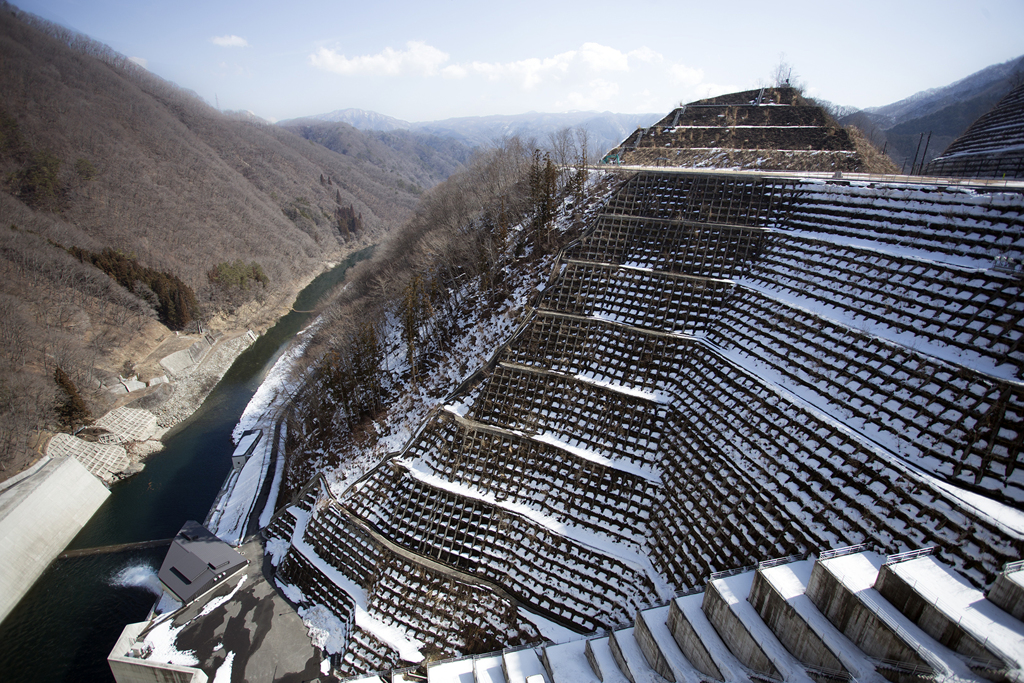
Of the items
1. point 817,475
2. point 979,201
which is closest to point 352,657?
point 817,475

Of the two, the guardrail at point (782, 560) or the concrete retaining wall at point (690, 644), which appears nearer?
the concrete retaining wall at point (690, 644)

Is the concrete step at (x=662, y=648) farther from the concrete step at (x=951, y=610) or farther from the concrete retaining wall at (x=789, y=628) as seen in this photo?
the concrete step at (x=951, y=610)

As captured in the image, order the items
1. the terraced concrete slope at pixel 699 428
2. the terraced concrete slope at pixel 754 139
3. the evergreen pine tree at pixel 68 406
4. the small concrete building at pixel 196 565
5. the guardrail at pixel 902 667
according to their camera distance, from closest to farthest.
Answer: the guardrail at pixel 902 667, the terraced concrete slope at pixel 699 428, the small concrete building at pixel 196 565, the terraced concrete slope at pixel 754 139, the evergreen pine tree at pixel 68 406

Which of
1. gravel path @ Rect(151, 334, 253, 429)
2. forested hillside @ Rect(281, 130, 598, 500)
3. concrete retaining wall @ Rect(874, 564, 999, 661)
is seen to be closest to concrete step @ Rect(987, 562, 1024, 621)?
concrete retaining wall @ Rect(874, 564, 999, 661)

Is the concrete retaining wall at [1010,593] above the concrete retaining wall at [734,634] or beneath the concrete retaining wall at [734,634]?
above

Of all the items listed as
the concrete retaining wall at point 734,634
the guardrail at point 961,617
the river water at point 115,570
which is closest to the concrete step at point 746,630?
the concrete retaining wall at point 734,634

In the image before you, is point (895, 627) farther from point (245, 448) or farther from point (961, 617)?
point (245, 448)
